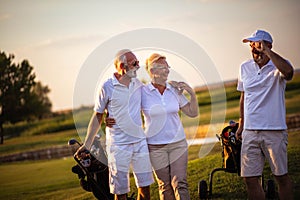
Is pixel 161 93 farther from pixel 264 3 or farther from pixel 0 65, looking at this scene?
pixel 0 65

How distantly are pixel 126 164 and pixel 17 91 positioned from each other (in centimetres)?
1408

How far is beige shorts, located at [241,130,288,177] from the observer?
3.96m

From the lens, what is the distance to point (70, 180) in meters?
8.22

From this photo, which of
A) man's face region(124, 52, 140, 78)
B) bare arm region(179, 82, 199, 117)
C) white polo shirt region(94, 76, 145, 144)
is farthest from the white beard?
bare arm region(179, 82, 199, 117)

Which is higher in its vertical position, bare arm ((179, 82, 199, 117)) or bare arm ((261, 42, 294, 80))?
bare arm ((261, 42, 294, 80))

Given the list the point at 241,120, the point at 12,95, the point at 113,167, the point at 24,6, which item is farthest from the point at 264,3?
the point at 12,95

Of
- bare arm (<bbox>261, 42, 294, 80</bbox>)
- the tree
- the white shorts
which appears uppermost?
the tree

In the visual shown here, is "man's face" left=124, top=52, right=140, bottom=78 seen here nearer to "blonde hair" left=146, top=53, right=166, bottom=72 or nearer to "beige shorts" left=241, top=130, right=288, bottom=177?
"blonde hair" left=146, top=53, right=166, bottom=72

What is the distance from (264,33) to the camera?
4.05 m

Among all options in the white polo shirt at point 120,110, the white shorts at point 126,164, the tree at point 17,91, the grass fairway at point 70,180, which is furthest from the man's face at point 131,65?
the tree at point 17,91

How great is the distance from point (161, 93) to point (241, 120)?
761 millimetres

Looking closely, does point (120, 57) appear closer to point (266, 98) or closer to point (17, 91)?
→ point (266, 98)

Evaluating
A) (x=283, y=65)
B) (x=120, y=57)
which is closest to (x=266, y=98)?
(x=283, y=65)

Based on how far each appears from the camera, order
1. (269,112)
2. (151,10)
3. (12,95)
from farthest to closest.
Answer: (12,95) → (151,10) → (269,112)
